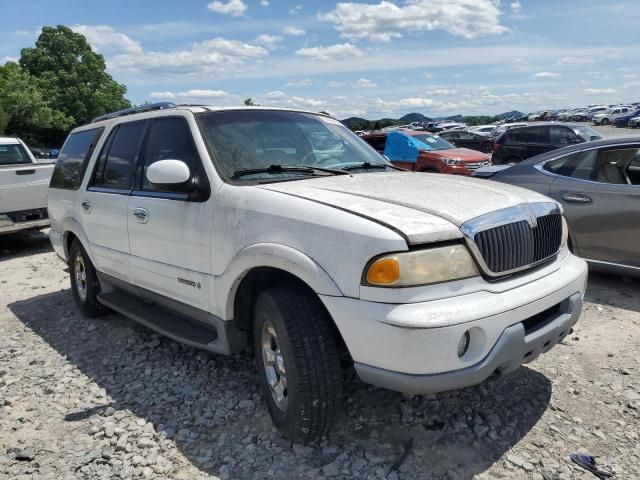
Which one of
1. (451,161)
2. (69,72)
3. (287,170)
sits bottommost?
(451,161)

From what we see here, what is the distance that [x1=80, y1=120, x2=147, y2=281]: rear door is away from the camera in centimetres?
423

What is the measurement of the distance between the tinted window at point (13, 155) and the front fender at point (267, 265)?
8.62m

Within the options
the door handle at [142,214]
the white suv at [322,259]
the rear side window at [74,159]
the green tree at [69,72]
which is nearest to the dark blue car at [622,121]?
the green tree at [69,72]

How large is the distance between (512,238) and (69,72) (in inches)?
1936

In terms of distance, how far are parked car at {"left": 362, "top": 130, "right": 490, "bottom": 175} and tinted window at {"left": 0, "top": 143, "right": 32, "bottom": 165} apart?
7598mm

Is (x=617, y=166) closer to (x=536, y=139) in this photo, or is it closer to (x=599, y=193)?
(x=599, y=193)

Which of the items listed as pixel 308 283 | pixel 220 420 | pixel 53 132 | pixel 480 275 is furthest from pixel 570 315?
pixel 53 132

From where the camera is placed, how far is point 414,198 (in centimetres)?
289

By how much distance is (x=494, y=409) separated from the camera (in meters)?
3.29

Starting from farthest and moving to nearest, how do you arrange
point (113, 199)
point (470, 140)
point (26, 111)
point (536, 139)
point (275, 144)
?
1. point (26, 111)
2. point (470, 140)
3. point (536, 139)
4. point (113, 199)
5. point (275, 144)

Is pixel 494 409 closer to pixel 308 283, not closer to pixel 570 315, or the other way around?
pixel 570 315

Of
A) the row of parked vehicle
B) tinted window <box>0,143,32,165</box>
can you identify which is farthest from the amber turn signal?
the row of parked vehicle

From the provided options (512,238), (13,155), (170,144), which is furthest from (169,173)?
(13,155)

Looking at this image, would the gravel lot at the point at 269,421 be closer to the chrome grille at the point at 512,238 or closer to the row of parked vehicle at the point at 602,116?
the chrome grille at the point at 512,238
